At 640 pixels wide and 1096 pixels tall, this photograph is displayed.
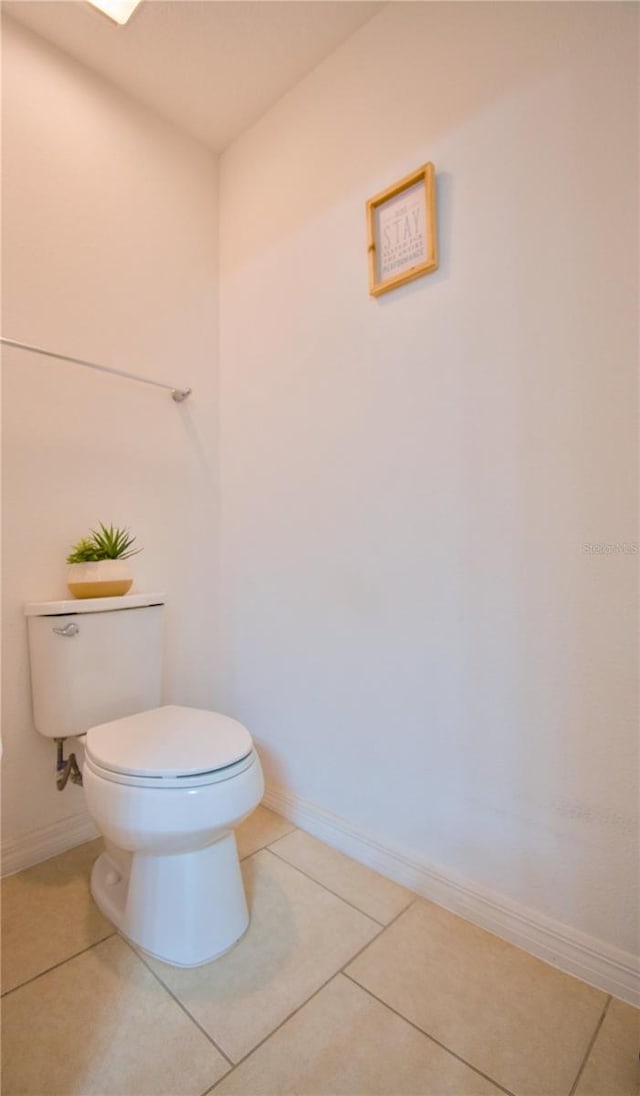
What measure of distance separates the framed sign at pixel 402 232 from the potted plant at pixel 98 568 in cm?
99

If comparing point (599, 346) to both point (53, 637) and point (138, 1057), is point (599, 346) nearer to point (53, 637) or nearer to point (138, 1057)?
point (53, 637)

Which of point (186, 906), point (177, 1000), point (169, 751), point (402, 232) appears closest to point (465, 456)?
point (402, 232)

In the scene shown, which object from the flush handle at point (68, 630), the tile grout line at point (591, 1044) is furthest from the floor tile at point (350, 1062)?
the flush handle at point (68, 630)

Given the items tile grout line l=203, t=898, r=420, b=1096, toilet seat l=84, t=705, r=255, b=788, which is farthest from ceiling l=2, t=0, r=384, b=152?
tile grout line l=203, t=898, r=420, b=1096

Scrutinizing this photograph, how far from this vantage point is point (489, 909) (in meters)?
1.05

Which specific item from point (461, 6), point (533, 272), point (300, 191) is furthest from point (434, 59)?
point (533, 272)

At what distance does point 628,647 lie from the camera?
88 centimetres

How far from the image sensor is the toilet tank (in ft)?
3.98

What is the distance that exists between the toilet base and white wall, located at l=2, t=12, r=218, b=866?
1.55 feet

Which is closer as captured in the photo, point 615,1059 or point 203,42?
point 615,1059

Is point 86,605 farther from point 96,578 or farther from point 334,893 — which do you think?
point 334,893

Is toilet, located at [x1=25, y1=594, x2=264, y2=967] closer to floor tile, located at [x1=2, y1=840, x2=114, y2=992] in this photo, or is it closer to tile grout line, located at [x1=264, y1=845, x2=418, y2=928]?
floor tile, located at [x1=2, y1=840, x2=114, y2=992]

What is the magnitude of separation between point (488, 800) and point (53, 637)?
1.10 metres

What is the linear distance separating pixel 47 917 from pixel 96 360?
1.43 meters
